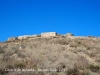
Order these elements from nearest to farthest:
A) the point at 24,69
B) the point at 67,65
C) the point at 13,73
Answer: the point at 13,73
the point at 24,69
the point at 67,65

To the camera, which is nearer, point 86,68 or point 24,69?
point 24,69

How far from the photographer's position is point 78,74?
31.7ft

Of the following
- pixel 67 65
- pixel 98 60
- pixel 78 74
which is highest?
pixel 98 60

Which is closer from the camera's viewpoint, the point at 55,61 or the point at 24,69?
the point at 24,69

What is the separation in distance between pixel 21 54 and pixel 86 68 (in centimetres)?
485

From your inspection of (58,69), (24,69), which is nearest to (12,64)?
(24,69)

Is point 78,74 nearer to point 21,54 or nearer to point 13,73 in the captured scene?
point 13,73

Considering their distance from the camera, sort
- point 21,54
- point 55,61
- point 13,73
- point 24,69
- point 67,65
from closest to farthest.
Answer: point 13,73, point 24,69, point 67,65, point 55,61, point 21,54

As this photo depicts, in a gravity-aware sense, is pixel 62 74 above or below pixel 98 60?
Answer: below

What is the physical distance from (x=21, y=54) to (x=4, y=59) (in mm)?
1944

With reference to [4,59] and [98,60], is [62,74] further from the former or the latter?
[98,60]

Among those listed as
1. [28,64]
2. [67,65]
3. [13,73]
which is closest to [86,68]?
[67,65]

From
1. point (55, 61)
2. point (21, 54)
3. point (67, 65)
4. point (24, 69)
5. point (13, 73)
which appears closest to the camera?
point (13, 73)

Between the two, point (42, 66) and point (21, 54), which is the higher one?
point (21, 54)
